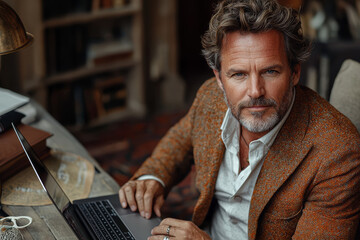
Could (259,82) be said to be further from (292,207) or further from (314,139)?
(292,207)

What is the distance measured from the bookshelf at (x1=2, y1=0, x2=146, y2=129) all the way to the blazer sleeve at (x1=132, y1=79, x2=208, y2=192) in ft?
5.96

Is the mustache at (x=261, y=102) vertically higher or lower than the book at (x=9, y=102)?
higher

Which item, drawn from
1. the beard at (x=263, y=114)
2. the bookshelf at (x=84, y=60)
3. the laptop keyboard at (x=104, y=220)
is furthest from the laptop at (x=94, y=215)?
the bookshelf at (x=84, y=60)

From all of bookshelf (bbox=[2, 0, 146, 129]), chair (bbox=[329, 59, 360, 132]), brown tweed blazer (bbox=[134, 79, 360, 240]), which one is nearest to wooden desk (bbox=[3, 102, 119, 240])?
brown tweed blazer (bbox=[134, 79, 360, 240])

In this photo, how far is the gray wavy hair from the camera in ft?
4.41

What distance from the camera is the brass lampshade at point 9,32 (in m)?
1.28

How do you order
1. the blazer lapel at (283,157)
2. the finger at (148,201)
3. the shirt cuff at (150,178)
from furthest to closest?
the shirt cuff at (150,178) < the finger at (148,201) < the blazer lapel at (283,157)

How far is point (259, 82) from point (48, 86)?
2.60 metres

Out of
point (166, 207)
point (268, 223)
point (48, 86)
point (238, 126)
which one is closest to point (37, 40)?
point (48, 86)

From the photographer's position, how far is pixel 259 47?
1.35 m

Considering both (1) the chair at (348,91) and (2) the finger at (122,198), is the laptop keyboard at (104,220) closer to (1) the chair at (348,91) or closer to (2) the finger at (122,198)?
(2) the finger at (122,198)

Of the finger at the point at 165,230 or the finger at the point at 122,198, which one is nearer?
the finger at the point at 165,230

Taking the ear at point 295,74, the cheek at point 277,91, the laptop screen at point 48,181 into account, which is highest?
the ear at point 295,74

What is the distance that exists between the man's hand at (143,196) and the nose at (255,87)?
1.55 feet
